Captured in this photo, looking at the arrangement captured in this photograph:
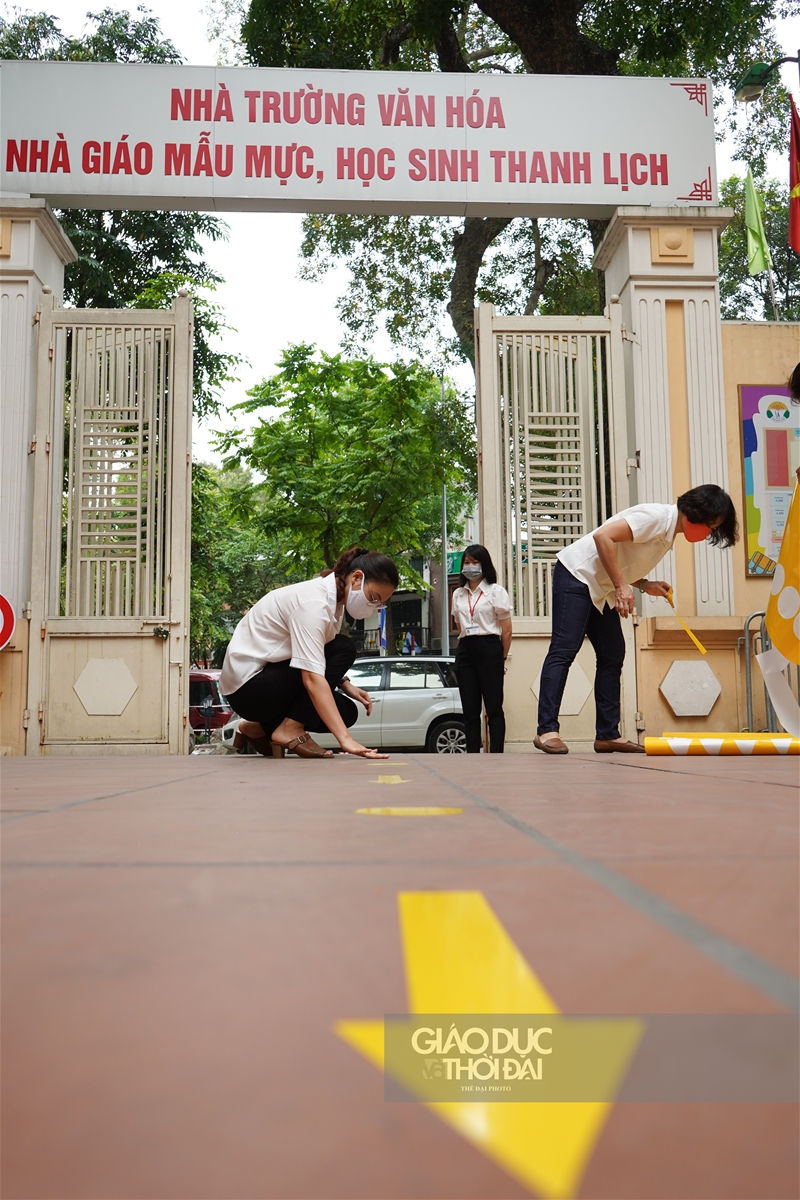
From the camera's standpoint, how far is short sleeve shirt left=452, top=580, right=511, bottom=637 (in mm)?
6055

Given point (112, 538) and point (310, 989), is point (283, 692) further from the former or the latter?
point (310, 989)

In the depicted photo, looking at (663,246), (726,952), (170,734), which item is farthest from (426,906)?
(663,246)

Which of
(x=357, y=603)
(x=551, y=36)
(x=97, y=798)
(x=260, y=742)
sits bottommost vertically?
(x=260, y=742)

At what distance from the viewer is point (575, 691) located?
23.4 ft

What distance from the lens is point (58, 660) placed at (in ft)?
23.2

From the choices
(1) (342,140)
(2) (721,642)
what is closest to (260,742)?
(2) (721,642)

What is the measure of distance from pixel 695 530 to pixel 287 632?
2.08 metres

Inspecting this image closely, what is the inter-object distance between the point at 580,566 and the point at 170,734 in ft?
11.9

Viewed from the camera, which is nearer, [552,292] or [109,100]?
[109,100]

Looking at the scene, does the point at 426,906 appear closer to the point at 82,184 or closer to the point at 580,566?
the point at 580,566

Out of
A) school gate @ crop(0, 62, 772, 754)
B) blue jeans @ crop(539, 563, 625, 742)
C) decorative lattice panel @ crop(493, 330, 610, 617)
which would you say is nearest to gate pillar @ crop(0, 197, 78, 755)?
school gate @ crop(0, 62, 772, 754)

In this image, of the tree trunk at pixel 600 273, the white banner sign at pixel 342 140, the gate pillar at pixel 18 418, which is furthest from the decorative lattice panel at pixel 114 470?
the tree trunk at pixel 600 273

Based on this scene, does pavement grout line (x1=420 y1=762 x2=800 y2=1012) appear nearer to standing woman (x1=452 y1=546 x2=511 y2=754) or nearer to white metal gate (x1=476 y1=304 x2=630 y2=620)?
standing woman (x1=452 y1=546 x2=511 y2=754)

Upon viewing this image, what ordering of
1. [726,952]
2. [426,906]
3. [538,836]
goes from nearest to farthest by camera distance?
[726,952]
[426,906]
[538,836]
